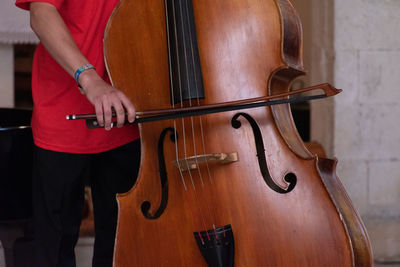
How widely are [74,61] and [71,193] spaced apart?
36 centimetres

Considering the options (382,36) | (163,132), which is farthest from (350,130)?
(163,132)

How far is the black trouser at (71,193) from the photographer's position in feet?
4.34

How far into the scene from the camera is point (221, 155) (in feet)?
3.67

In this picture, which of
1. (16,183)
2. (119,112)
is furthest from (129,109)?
(16,183)

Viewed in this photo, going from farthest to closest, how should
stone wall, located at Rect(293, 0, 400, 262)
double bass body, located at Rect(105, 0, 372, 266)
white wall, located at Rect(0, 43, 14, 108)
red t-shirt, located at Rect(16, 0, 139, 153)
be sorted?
white wall, located at Rect(0, 43, 14, 108), stone wall, located at Rect(293, 0, 400, 262), red t-shirt, located at Rect(16, 0, 139, 153), double bass body, located at Rect(105, 0, 372, 266)

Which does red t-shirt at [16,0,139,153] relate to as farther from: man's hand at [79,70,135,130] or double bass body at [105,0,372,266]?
man's hand at [79,70,135,130]

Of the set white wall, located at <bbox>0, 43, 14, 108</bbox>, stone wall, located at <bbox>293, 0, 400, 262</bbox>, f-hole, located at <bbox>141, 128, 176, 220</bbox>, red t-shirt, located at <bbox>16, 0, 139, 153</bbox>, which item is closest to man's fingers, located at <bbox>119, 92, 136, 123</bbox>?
f-hole, located at <bbox>141, 128, 176, 220</bbox>

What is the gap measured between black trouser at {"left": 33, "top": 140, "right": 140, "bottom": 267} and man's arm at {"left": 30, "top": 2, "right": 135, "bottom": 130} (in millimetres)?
256

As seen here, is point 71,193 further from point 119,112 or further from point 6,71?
point 6,71

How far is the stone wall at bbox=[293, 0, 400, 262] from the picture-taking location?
233cm

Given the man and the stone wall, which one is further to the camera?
the stone wall

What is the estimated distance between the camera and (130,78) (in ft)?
4.13

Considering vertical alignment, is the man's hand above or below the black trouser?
above

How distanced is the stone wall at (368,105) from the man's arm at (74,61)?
1442 millimetres
